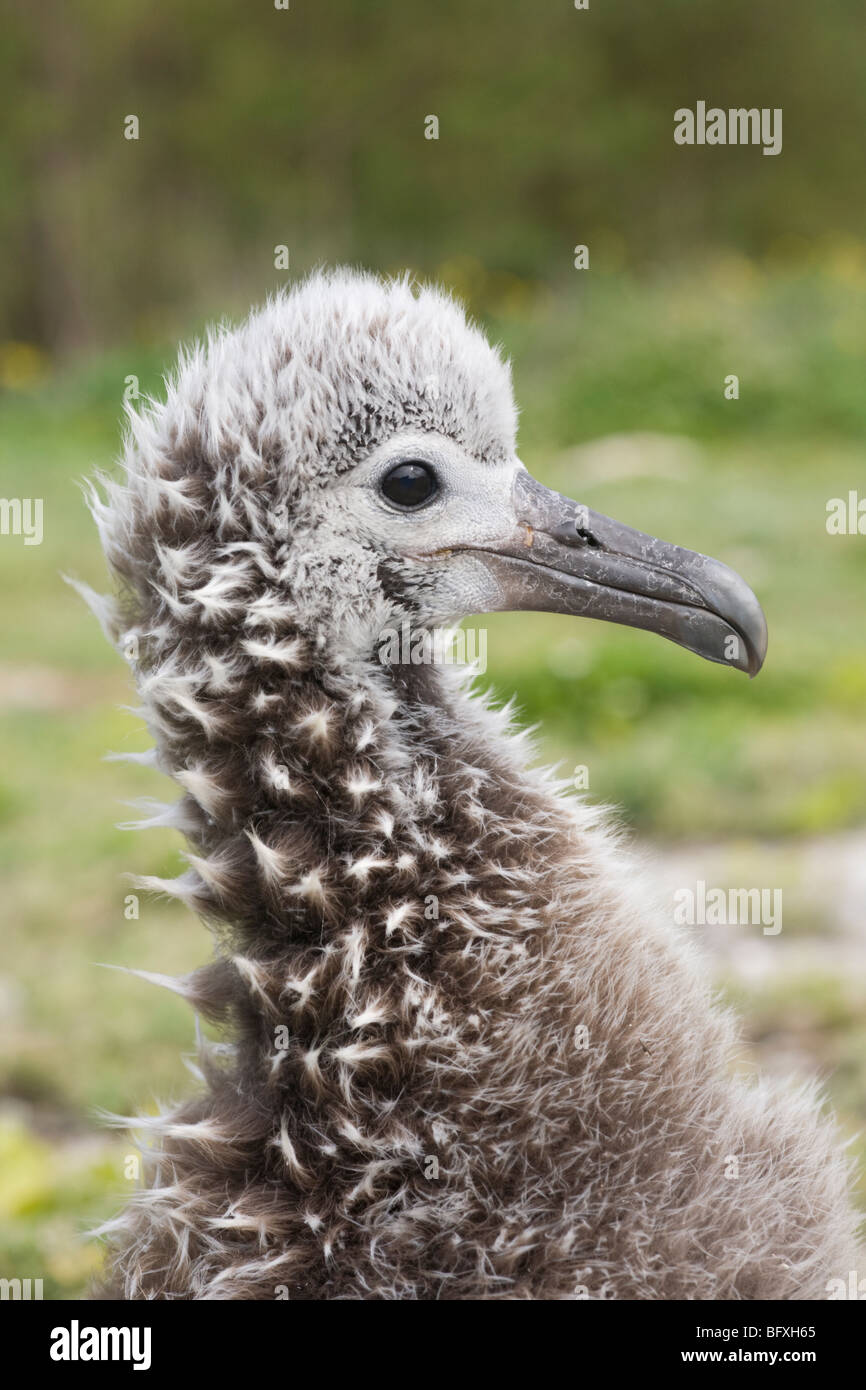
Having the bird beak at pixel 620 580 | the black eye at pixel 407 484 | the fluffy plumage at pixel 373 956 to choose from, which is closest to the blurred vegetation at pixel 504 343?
the bird beak at pixel 620 580

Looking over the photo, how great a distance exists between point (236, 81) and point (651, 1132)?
16118 mm

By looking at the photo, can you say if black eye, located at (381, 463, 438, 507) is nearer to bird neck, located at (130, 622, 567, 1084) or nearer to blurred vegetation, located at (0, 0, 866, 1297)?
bird neck, located at (130, 622, 567, 1084)

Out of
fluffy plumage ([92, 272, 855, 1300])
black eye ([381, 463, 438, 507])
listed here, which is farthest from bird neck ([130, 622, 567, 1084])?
black eye ([381, 463, 438, 507])

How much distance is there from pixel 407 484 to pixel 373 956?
682mm

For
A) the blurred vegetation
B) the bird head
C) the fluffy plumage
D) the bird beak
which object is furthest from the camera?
the blurred vegetation

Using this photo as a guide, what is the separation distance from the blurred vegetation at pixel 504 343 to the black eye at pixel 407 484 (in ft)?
1.61

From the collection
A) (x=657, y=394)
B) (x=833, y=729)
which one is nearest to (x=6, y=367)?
(x=657, y=394)

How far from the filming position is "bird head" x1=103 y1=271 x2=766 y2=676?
2.22 meters

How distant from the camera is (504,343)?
10.3 ft

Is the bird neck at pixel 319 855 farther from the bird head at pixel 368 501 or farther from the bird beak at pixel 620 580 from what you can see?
the bird beak at pixel 620 580

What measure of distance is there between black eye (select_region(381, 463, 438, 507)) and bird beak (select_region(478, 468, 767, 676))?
0.50 ft

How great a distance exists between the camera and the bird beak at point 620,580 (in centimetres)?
241

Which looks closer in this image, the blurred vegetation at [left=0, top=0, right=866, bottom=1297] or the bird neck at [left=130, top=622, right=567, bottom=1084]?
the bird neck at [left=130, top=622, right=567, bottom=1084]

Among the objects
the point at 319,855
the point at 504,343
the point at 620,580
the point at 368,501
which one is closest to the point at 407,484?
the point at 368,501
